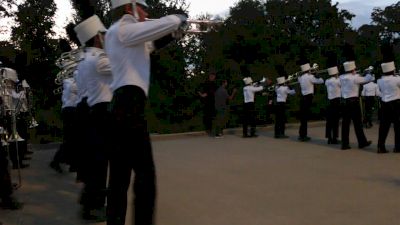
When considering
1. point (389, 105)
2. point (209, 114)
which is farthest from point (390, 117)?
point (209, 114)

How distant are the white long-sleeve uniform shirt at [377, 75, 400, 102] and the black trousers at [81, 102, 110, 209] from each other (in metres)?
7.50

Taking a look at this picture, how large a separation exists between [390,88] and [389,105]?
36 cm

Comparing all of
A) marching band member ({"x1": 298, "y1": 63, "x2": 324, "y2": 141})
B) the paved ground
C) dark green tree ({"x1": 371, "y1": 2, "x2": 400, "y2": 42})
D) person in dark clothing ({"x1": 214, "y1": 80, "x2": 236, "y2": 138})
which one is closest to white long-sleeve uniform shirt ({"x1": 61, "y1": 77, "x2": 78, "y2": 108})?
the paved ground

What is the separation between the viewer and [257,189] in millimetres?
7316

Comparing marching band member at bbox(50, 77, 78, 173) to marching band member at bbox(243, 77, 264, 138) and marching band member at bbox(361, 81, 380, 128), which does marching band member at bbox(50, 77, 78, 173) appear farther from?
marching band member at bbox(361, 81, 380, 128)

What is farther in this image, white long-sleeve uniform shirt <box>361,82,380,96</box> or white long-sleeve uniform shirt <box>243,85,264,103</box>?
white long-sleeve uniform shirt <box>361,82,380,96</box>

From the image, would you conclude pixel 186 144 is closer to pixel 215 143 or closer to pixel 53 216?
pixel 215 143

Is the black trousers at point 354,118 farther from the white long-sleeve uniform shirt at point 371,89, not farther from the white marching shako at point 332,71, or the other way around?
the white long-sleeve uniform shirt at point 371,89

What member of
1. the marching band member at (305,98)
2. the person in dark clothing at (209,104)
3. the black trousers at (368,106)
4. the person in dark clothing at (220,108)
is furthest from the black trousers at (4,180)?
the black trousers at (368,106)

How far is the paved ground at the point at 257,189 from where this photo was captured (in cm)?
574

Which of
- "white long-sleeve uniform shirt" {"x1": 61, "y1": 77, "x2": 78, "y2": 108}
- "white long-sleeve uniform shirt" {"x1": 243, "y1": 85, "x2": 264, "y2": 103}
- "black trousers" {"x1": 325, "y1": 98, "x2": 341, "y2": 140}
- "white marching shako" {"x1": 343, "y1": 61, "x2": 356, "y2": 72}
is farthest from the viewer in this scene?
"white long-sleeve uniform shirt" {"x1": 243, "y1": 85, "x2": 264, "y2": 103}

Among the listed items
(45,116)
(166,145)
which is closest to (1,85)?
(166,145)

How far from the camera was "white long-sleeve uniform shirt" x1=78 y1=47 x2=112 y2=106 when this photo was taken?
5688 mm

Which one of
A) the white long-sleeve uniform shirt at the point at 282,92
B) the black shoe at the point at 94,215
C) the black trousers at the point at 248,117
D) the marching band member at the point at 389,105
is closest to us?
the black shoe at the point at 94,215
